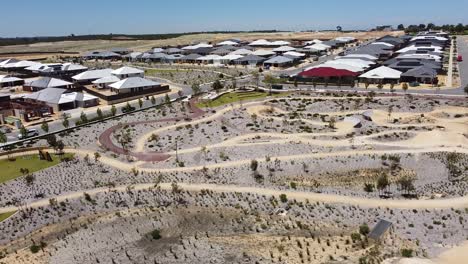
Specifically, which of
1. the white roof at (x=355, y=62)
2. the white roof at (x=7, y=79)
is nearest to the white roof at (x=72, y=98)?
the white roof at (x=7, y=79)

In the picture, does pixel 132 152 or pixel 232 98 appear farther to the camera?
pixel 232 98

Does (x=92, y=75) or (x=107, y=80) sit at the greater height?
(x=92, y=75)

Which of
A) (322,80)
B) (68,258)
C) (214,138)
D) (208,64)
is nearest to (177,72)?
(208,64)

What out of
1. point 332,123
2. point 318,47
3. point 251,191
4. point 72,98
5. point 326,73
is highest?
point 318,47

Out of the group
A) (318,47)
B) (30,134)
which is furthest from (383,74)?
(318,47)

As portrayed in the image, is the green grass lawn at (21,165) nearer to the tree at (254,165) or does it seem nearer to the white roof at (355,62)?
the tree at (254,165)

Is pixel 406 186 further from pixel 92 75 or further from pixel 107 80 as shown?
pixel 92 75

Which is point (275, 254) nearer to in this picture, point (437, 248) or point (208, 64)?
point (437, 248)
